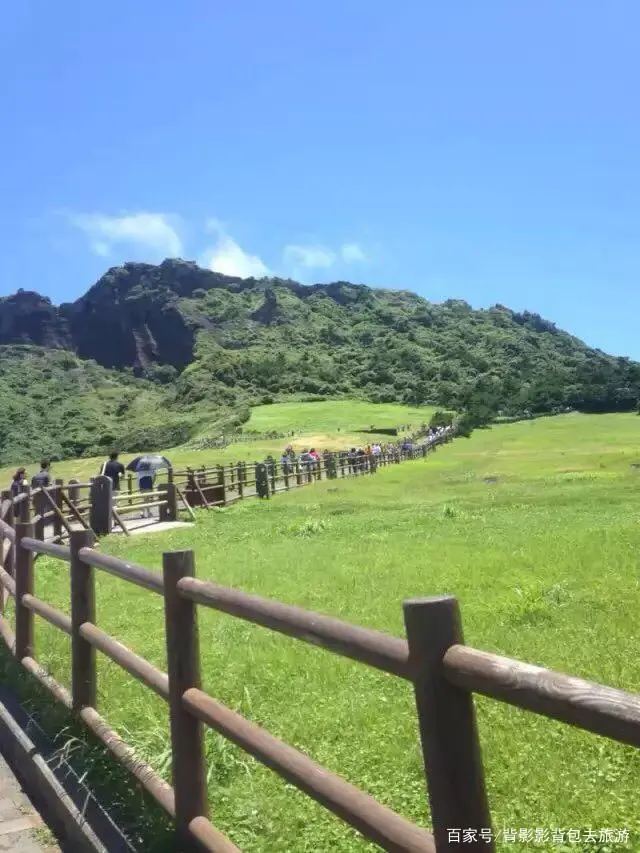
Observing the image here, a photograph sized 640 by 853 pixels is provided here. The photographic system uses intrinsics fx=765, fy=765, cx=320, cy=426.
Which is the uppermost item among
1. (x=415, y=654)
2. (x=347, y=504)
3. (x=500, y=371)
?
(x=500, y=371)

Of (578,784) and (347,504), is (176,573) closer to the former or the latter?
(578,784)

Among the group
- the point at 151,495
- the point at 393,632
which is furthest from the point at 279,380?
the point at 393,632

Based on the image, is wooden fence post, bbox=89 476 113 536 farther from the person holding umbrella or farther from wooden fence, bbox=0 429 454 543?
the person holding umbrella

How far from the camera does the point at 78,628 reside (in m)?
5.16

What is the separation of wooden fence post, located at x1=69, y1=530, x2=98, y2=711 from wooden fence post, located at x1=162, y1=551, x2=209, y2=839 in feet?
5.38

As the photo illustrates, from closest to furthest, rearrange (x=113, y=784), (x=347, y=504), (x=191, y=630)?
1. (x=191, y=630)
2. (x=113, y=784)
3. (x=347, y=504)

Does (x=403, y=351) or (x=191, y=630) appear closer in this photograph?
(x=191, y=630)

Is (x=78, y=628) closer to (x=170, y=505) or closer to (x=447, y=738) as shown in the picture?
(x=447, y=738)

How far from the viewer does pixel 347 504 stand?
21656 mm

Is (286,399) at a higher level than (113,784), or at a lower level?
higher

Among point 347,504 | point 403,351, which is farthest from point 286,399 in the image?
point 347,504

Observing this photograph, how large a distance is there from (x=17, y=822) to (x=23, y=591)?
9.21ft

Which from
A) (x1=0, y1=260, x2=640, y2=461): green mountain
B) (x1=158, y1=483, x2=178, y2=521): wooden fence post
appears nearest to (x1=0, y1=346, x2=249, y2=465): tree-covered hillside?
(x1=0, y1=260, x2=640, y2=461): green mountain

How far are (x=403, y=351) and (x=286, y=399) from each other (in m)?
41.4
